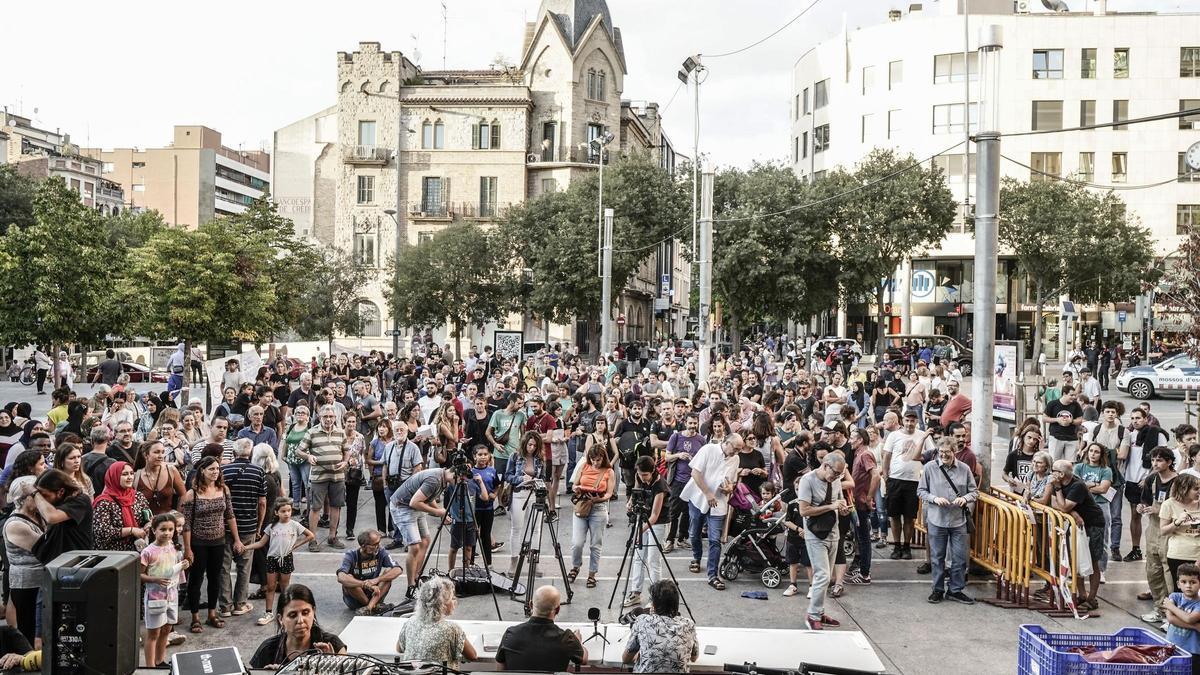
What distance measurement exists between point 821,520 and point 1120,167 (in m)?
54.6

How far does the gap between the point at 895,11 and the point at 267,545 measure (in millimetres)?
63544

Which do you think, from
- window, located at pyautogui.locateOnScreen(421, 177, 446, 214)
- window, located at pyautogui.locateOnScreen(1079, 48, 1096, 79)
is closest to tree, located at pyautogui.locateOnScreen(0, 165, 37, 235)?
window, located at pyautogui.locateOnScreen(421, 177, 446, 214)

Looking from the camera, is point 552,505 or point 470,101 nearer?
point 552,505

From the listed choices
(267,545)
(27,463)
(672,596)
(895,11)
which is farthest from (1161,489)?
(895,11)

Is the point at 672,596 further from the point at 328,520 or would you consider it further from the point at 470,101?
the point at 470,101

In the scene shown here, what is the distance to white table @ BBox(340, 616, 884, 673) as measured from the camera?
280 inches

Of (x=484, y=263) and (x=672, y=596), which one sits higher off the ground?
(x=484, y=263)

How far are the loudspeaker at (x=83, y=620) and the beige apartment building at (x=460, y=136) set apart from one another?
51.7 meters

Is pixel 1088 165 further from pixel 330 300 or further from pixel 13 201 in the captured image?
Result: pixel 13 201

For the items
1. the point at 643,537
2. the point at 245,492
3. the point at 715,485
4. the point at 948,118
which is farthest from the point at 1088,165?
the point at 245,492

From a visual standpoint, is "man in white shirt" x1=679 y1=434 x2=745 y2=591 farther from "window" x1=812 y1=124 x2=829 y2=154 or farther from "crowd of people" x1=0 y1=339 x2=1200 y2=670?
"window" x1=812 y1=124 x2=829 y2=154

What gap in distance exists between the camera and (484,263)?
47.8m

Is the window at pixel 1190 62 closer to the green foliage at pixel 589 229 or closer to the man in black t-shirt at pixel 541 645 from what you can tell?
the green foliage at pixel 589 229

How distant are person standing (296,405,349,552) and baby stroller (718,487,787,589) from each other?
189 inches
